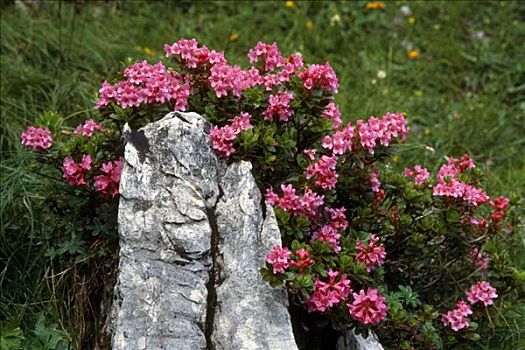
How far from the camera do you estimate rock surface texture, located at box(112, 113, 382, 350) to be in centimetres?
253

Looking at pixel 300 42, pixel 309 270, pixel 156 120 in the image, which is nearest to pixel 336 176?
pixel 309 270

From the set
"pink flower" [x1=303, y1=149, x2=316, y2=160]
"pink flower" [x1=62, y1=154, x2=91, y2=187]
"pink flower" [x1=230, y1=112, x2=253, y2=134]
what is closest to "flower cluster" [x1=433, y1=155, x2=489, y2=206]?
"pink flower" [x1=303, y1=149, x2=316, y2=160]

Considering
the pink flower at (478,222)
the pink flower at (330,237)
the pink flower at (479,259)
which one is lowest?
the pink flower at (330,237)

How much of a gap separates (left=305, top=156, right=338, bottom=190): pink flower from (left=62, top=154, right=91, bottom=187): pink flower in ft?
2.50

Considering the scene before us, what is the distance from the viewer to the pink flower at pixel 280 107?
108 inches

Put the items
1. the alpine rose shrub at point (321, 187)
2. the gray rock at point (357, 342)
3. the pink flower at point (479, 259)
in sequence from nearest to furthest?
the alpine rose shrub at point (321, 187) → the gray rock at point (357, 342) → the pink flower at point (479, 259)

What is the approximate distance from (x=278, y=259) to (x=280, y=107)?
0.56 m

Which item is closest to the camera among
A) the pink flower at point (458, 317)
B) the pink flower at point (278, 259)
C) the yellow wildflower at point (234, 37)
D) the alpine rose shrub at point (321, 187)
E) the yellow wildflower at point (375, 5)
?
the pink flower at point (278, 259)

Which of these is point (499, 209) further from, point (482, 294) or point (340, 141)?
point (340, 141)

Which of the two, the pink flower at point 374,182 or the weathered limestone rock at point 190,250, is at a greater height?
the pink flower at point 374,182

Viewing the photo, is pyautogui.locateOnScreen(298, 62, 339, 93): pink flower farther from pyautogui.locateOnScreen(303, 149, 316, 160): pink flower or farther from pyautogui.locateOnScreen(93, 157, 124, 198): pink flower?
pyautogui.locateOnScreen(93, 157, 124, 198): pink flower

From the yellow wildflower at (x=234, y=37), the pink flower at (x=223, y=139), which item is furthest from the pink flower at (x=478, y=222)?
the yellow wildflower at (x=234, y=37)

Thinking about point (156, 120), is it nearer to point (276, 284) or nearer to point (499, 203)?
point (276, 284)

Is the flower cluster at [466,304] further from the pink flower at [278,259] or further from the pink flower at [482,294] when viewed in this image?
the pink flower at [278,259]
